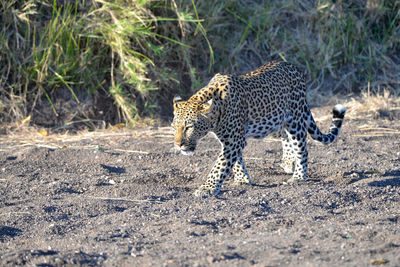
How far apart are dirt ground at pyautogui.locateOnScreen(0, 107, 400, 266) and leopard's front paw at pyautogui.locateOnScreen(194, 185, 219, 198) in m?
0.09

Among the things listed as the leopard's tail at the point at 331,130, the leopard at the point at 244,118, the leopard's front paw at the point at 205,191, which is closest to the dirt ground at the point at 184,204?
the leopard's front paw at the point at 205,191

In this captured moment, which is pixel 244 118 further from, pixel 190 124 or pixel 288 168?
pixel 288 168

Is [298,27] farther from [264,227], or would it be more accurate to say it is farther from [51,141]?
[264,227]

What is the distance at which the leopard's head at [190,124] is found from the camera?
20.4 feet

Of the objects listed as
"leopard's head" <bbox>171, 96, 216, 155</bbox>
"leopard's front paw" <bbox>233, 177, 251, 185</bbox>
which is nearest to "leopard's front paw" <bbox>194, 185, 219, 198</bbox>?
"leopard's head" <bbox>171, 96, 216, 155</bbox>

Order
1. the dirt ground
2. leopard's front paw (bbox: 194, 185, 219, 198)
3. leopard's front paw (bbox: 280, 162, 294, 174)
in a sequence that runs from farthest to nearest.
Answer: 1. leopard's front paw (bbox: 280, 162, 294, 174)
2. leopard's front paw (bbox: 194, 185, 219, 198)
3. the dirt ground

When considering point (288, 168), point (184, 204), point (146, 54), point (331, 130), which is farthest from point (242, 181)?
point (146, 54)

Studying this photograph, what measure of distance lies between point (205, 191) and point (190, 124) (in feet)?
2.30

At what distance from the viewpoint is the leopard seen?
6297 millimetres

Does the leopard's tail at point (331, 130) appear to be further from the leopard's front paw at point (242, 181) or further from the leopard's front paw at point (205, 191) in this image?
the leopard's front paw at point (205, 191)

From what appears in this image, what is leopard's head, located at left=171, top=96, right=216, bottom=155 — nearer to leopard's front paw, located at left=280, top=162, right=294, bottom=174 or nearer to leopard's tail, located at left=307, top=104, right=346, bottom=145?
leopard's front paw, located at left=280, top=162, right=294, bottom=174

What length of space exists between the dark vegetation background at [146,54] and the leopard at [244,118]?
2.70m

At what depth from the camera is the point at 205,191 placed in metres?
6.38

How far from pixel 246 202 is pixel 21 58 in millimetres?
5229
